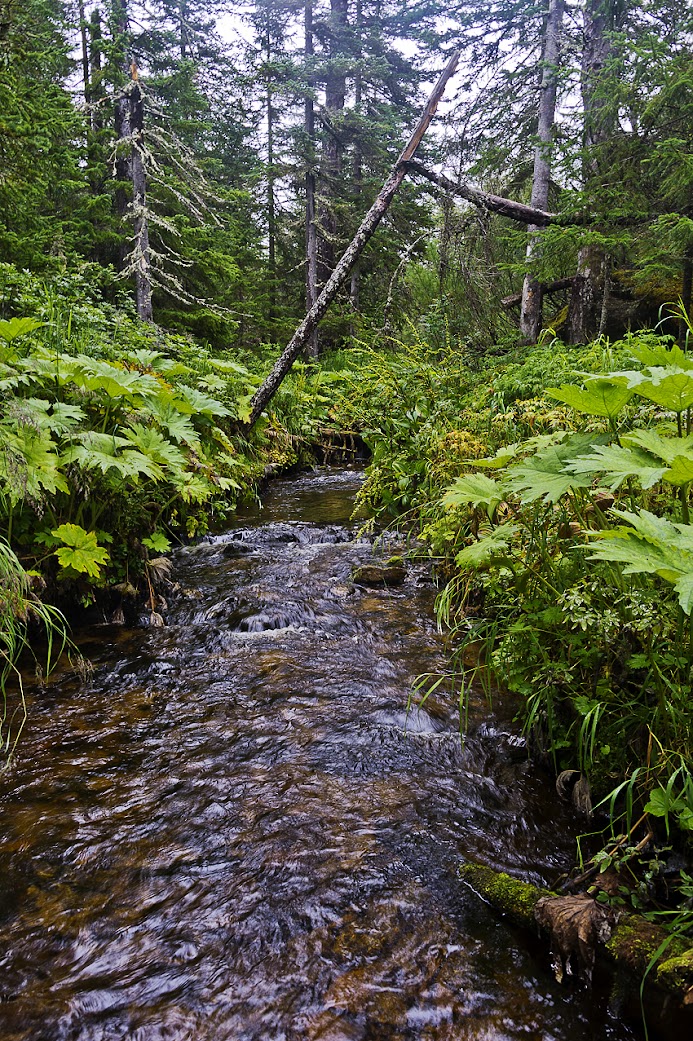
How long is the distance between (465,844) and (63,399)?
3394 mm

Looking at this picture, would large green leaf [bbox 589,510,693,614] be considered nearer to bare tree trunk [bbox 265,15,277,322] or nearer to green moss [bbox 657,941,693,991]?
green moss [bbox 657,941,693,991]

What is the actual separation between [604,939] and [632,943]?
2.9 inches

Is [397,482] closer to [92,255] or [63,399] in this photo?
[63,399]

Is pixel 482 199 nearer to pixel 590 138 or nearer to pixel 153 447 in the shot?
pixel 590 138

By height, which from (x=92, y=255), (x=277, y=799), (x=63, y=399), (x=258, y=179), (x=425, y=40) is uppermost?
(x=425, y=40)

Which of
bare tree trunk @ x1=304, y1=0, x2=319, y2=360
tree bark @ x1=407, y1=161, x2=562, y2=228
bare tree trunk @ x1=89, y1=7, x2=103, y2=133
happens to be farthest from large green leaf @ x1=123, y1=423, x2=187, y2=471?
bare tree trunk @ x1=304, y1=0, x2=319, y2=360

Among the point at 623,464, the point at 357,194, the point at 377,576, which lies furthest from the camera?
the point at 357,194

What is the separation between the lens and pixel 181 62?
36.1ft

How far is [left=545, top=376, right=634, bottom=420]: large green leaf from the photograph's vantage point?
74.3 inches

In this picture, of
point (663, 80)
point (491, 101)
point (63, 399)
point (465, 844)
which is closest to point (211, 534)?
point (63, 399)

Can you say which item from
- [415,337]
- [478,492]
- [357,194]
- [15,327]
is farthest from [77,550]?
[357,194]

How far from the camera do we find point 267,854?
2039mm

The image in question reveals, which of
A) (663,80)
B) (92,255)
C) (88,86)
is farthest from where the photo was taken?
(92,255)

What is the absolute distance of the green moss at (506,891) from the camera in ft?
5.60
